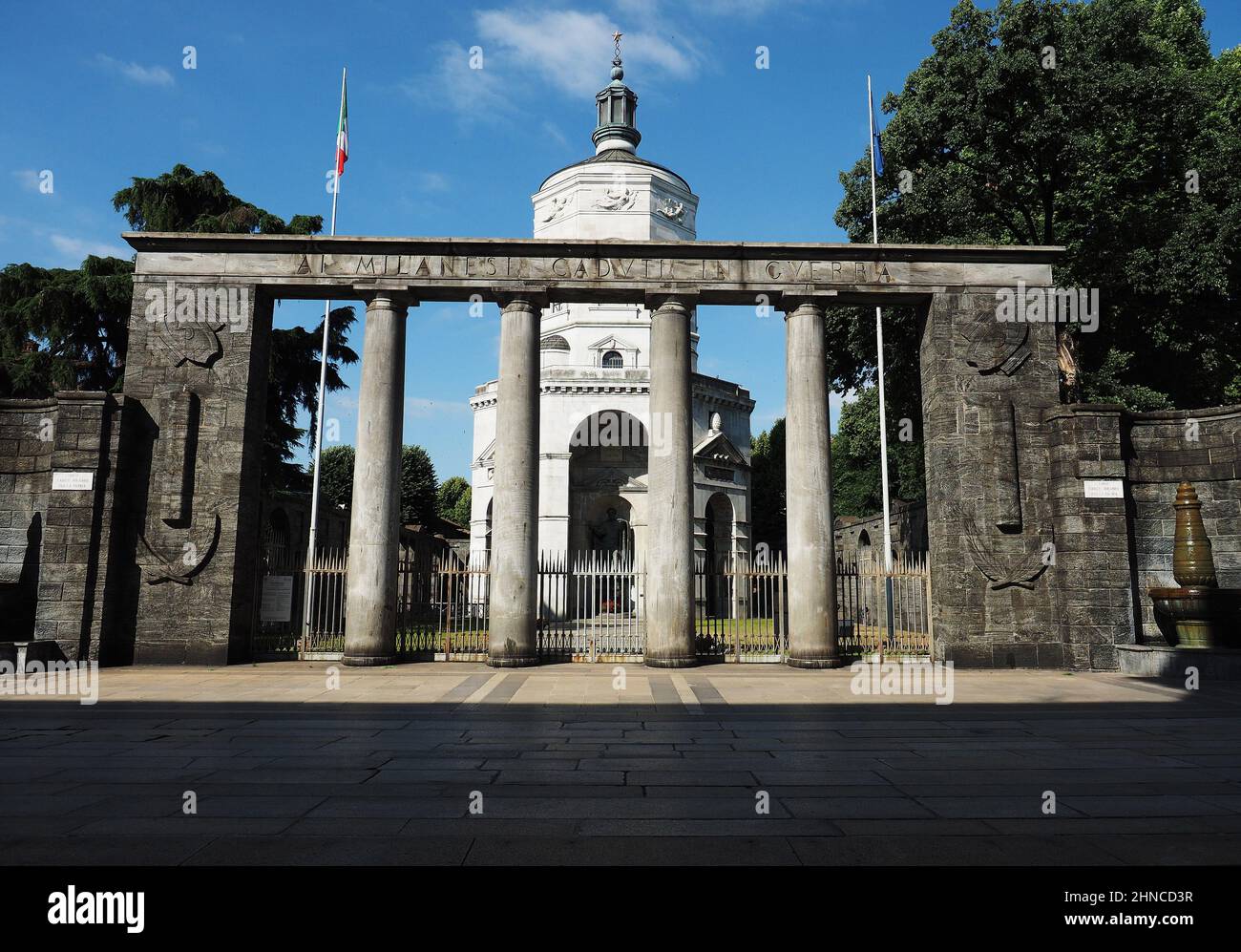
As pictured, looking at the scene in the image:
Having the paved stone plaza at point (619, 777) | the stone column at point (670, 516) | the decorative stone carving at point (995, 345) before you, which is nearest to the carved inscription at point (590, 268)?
the stone column at point (670, 516)

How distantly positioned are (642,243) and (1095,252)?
16142 mm

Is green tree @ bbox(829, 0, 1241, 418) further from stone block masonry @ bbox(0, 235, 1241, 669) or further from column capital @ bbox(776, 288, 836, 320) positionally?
column capital @ bbox(776, 288, 836, 320)

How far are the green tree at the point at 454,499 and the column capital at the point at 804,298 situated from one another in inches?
2804

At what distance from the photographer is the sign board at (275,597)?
1780 centimetres

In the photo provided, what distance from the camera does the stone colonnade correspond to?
16219 mm

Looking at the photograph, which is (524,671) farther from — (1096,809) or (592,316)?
(592,316)

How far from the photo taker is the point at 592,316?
4891 cm

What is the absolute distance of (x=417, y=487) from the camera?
70.4 m

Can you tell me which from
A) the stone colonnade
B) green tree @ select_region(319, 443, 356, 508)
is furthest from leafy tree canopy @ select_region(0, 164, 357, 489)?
green tree @ select_region(319, 443, 356, 508)

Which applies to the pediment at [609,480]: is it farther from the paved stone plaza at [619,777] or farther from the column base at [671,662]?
the paved stone plaza at [619,777]

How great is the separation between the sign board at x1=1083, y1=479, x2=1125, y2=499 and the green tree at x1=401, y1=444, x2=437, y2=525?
194ft

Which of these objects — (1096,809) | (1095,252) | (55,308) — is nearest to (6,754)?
(1096,809)

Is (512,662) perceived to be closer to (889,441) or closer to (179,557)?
(179,557)

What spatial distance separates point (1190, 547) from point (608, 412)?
3292cm
